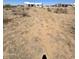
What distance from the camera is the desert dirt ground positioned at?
3.46m

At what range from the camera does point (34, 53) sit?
347 centimetres

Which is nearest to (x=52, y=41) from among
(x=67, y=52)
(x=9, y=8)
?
(x=67, y=52)

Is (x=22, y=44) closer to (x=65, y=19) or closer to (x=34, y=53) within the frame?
(x=34, y=53)

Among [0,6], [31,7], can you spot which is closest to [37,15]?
[31,7]

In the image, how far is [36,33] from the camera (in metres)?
3.47

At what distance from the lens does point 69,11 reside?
347 centimetres

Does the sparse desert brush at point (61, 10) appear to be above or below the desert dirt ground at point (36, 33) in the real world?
above

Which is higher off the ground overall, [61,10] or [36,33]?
Result: [61,10]

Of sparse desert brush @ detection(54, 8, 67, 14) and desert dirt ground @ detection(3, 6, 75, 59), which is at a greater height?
sparse desert brush @ detection(54, 8, 67, 14)

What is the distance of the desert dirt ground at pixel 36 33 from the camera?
3.46 m

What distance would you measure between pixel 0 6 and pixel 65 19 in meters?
0.50

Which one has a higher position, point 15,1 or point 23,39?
point 15,1
